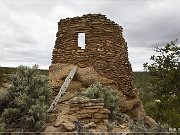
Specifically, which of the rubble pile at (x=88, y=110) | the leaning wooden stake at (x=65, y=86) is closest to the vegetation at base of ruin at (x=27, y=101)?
the leaning wooden stake at (x=65, y=86)

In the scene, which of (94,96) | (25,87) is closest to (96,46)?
(94,96)

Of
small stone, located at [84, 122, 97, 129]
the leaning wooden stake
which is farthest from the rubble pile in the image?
the leaning wooden stake

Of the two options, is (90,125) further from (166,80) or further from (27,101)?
(166,80)

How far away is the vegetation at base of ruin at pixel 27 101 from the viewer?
10.1m

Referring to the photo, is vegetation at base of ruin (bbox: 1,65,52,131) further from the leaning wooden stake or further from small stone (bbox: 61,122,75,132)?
small stone (bbox: 61,122,75,132)

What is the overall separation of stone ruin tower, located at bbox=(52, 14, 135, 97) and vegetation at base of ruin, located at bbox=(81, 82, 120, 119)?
1.32 m

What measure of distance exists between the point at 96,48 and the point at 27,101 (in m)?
3.69

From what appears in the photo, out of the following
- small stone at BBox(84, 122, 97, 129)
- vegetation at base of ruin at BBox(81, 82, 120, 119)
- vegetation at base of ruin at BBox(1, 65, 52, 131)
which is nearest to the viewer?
small stone at BBox(84, 122, 97, 129)

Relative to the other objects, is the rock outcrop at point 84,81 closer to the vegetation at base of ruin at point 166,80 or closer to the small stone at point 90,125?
the small stone at point 90,125

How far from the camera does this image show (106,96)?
11625mm

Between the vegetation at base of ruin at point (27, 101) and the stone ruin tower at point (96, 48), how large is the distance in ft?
6.56

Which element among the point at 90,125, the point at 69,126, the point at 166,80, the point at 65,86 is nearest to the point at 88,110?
the point at 90,125

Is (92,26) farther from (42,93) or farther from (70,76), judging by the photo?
(42,93)

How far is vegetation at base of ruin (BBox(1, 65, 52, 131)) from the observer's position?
10.1 meters
